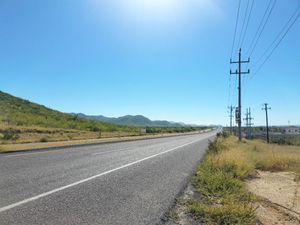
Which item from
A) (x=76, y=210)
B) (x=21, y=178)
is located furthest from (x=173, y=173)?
(x=76, y=210)

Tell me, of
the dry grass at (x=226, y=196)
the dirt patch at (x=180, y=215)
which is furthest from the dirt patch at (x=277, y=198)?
the dirt patch at (x=180, y=215)

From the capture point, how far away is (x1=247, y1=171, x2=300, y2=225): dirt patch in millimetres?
6194

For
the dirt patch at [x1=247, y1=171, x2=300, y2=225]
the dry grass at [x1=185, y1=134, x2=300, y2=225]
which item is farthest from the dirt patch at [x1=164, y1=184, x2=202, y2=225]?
the dirt patch at [x1=247, y1=171, x2=300, y2=225]

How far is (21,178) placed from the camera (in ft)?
31.8

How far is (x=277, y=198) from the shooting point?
27.1ft

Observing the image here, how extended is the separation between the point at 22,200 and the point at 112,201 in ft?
6.18

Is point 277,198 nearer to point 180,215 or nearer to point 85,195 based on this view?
point 180,215

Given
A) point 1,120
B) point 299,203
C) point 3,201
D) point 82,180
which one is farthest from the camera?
point 1,120

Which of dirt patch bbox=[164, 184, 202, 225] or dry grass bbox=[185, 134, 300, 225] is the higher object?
dry grass bbox=[185, 134, 300, 225]

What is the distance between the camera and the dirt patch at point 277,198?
244 inches

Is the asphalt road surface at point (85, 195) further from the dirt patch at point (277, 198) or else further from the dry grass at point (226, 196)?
the dirt patch at point (277, 198)

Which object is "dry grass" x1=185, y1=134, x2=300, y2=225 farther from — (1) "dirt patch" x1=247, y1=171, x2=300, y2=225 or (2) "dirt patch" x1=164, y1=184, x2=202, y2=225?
(1) "dirt patch" x1=247, y1=171, x2=300, y2=225

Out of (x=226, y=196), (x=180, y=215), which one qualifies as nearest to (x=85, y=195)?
(x=180, y=215)

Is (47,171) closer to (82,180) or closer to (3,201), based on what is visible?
(82,180)
